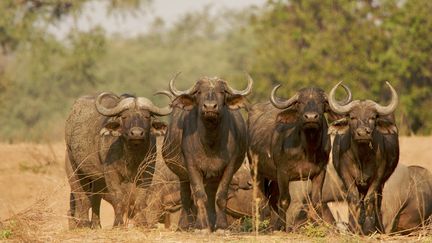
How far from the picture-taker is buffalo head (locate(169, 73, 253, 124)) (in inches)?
475

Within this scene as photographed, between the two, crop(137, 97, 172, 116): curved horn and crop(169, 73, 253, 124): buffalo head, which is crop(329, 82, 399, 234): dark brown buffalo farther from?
crop(137, 97, 172, 116): curved horn

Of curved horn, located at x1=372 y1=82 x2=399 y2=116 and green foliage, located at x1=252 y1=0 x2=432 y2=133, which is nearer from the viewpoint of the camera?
curved horn, located at x1=372 y1=82 x2=399 y2=116

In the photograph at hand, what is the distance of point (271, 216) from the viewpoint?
1434cm

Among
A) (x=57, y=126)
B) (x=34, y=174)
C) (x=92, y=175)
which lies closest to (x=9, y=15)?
(x=57, y=126)

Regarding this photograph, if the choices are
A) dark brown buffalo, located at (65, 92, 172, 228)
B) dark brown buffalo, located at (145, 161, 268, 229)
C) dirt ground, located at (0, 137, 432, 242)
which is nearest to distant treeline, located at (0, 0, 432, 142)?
dirt ground, located at (0, 137, 432, 242)

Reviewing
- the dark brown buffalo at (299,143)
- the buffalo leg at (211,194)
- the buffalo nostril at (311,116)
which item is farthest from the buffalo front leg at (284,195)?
the buffalo nostril at (311,116)

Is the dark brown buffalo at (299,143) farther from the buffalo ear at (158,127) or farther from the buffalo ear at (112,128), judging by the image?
the buffalo ear at (112,128)

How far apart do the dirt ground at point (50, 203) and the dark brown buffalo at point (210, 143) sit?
624mm

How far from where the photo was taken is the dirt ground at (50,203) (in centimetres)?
1096

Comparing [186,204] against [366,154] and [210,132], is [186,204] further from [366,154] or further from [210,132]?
[366,154]

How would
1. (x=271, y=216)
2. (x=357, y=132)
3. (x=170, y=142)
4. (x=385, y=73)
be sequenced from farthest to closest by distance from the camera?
(x=385, y=73), (x=271, y=216), (x=170, y=142), (x=357, y=132)

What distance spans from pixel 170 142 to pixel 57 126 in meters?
19.2

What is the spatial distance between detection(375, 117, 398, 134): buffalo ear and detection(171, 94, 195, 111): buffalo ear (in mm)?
2223

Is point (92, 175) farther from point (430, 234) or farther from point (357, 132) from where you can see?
point (430, 234)
